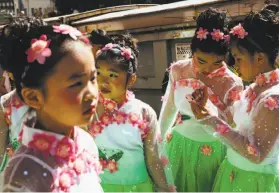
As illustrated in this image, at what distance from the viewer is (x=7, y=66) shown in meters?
1.66

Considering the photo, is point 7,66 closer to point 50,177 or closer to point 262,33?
point 50,177

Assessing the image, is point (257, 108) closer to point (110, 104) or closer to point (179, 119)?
point (110, 104)

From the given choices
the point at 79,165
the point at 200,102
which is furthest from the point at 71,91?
the point at 200,102

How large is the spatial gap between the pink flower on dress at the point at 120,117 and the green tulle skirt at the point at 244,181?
28.1 inches

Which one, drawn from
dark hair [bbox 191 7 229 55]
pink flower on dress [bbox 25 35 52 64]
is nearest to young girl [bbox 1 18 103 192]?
pink flower on dress [bbox 25 35 52 64]

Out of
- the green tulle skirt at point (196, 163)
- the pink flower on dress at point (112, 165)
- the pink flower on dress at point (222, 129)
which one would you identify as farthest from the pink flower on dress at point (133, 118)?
the green tulle skirt at point (196, 163)

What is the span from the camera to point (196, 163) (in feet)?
10.5

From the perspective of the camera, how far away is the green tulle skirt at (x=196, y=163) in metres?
3.14

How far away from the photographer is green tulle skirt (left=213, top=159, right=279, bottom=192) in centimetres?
246

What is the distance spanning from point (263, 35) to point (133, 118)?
90cm

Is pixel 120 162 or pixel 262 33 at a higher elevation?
pixel 262 33

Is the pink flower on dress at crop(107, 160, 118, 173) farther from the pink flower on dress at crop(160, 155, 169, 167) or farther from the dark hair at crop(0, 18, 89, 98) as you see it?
the dark hair at crop(0, 18, 89, 98)

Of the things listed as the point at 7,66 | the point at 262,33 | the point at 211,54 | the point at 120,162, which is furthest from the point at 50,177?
the point at 211,54

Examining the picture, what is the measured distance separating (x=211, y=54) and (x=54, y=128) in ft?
5.24
